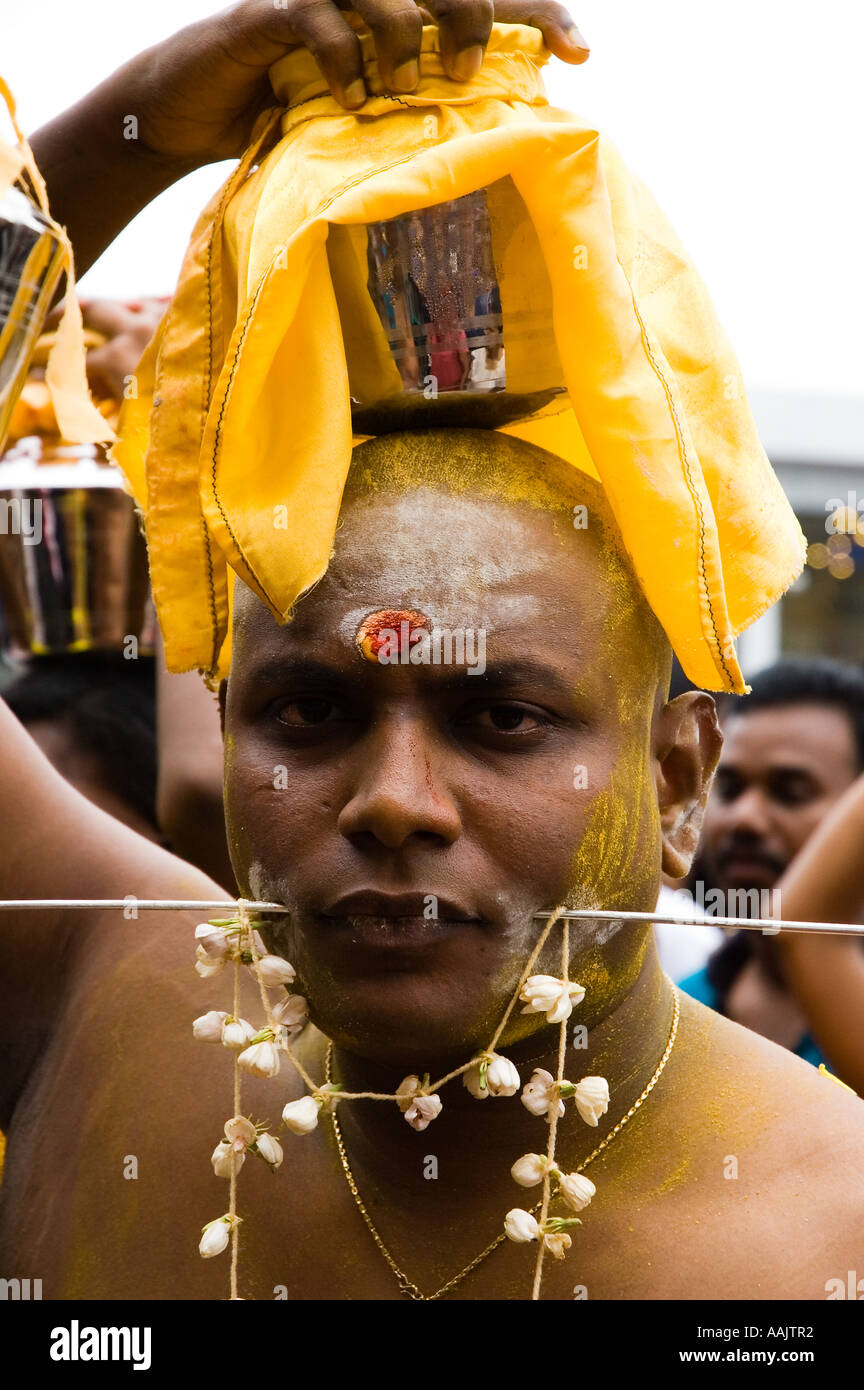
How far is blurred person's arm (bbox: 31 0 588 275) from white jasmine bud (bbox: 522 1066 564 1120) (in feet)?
4.61

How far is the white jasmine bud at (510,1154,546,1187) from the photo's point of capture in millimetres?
2199

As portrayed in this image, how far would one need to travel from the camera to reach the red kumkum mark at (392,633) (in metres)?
2.22

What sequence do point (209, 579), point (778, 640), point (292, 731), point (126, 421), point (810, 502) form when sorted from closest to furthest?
1. point (292, 731)
2. point (209, 579)
3. point (126, 421)
4. point (810, 502)
5. point (778, 640)

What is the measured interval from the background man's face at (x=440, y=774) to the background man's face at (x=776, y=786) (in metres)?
2.88

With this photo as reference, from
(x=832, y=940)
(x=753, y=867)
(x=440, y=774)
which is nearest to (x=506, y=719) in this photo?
(x=440, y=774)

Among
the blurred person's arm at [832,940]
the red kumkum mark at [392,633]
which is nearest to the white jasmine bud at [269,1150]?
the red kumkum mark at [392,633]

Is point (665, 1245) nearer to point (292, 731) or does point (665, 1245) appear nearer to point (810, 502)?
point (292, 731)

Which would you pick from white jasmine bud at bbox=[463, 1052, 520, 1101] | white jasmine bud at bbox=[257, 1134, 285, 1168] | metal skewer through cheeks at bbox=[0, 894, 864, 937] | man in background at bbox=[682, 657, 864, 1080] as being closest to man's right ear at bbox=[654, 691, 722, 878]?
metal skewer through cheeks at bbox=[0, 894, 864, 937]

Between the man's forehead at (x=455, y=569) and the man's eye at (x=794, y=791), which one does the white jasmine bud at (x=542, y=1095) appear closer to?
the man's forehead at (x=455, y=569)

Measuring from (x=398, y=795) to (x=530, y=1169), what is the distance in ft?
1.84

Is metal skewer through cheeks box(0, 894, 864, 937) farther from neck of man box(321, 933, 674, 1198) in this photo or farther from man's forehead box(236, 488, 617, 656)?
man's forehead box(236, 488, 617, 656)
